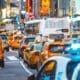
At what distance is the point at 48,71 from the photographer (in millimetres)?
9047

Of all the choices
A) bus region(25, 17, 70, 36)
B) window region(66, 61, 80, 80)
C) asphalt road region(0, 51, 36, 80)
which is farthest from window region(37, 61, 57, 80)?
bus region(25, 17, 70, 36)

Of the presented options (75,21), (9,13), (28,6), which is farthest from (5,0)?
(75,21)

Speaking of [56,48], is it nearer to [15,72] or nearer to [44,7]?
[15,72]

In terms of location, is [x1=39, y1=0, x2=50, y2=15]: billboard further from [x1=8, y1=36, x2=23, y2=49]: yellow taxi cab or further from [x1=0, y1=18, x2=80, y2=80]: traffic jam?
[x1=0, y1=18, x2=80, y2=80]: traffic jam

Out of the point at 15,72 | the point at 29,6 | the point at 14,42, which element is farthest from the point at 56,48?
the point at 29,6

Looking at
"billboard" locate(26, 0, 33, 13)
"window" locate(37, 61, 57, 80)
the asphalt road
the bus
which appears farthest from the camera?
"billboard" locate(26, 0, 33, 13)

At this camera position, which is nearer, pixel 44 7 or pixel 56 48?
pixel 56 48

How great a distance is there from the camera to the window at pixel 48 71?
887 centimetres

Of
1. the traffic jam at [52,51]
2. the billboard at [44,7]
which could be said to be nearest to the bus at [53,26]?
the traffic jam at [52,51]

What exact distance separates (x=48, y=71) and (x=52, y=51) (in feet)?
40.3

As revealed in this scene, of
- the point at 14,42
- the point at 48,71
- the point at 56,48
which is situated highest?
the point at 48,71

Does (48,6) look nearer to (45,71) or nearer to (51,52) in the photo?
(51,52)

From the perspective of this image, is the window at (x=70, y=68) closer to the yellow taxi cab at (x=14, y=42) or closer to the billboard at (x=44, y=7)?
the yellow taxi cab at (x=14, y=42)

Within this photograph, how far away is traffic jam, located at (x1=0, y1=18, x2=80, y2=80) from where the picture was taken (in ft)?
27.5
